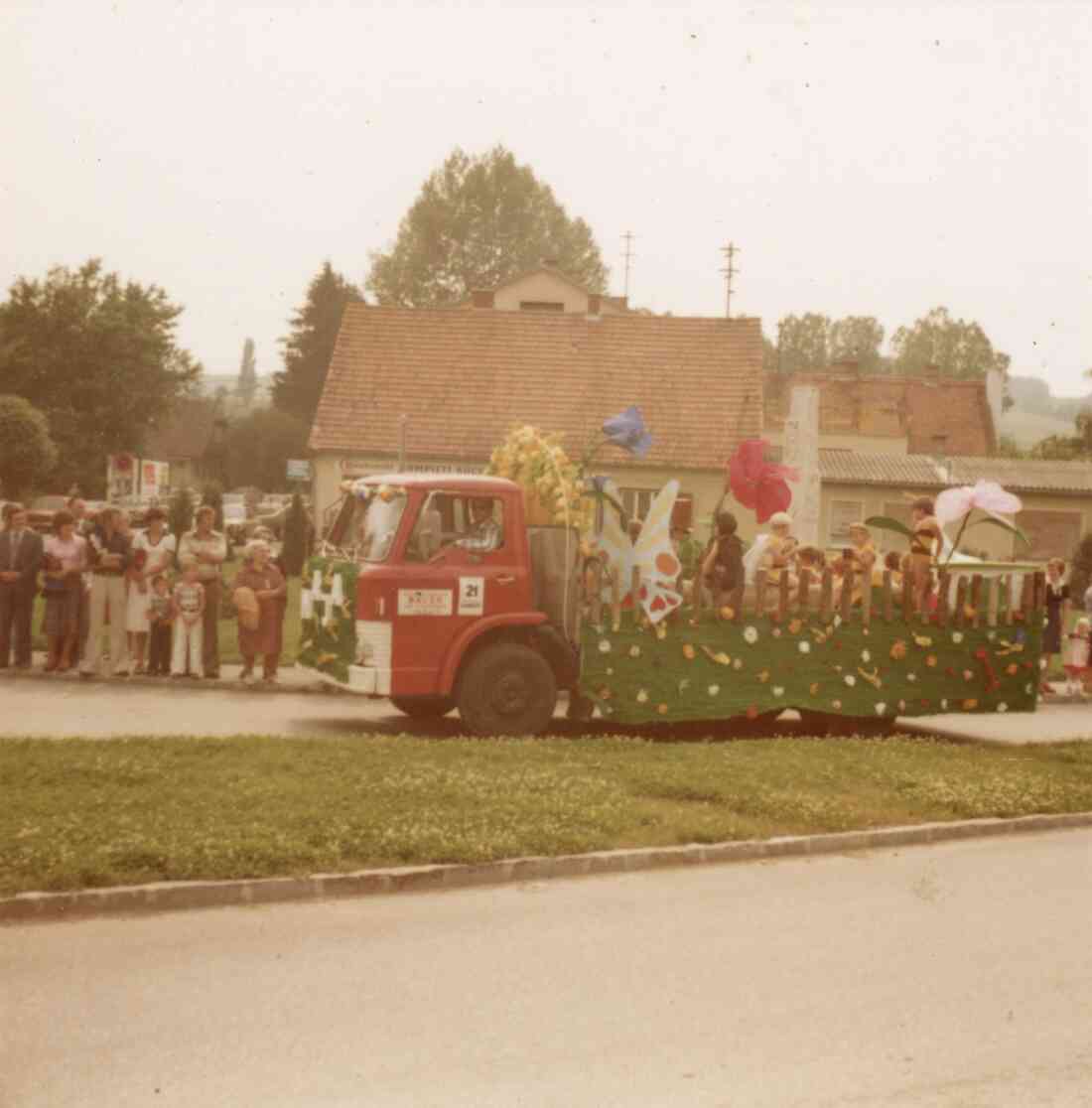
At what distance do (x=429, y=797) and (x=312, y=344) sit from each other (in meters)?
77.4

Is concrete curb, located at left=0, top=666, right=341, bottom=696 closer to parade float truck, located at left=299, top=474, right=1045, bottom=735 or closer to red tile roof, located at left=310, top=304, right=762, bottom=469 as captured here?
parade float truck, located at left=299, top=474, right=1045, bottom=735

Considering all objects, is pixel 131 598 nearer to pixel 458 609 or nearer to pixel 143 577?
pixel 143 577

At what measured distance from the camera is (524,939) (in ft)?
28.0

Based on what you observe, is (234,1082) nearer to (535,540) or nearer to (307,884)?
(307,884)

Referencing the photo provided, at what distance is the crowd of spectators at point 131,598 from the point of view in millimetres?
19016

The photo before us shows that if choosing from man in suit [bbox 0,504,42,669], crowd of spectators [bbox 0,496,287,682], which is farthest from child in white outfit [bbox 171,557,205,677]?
man in suit [bbox 0,504,42,669]

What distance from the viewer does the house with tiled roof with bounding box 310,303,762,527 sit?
138 feet

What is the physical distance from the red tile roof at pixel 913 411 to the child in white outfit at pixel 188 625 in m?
67.4

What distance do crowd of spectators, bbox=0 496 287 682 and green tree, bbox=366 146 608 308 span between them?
235ft

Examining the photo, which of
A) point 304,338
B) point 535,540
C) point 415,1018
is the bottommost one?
point 415,1018

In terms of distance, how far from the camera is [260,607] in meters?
19.2

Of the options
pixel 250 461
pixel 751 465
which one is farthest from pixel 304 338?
pixel 751 465

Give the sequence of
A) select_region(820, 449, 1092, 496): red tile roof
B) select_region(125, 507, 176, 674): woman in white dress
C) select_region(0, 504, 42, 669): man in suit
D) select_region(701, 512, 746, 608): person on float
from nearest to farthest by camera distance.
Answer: select_region(701, 512, 746, 608): person on float < select_region(125, 507, 176, 674): woman in white dress < select_region(0, 504, 42, 669): man in suit < select_region(820, 449, 1092, 496): red tile roof

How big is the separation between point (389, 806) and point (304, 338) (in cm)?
7783
